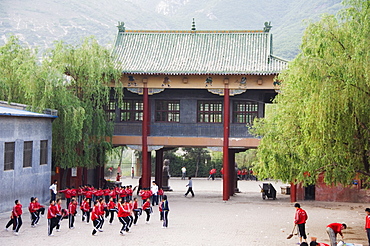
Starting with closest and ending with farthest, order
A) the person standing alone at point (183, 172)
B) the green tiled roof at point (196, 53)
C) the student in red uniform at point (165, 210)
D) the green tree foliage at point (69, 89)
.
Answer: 1. the student in red uniform at point (165, 210)
2. the green tree foliage at point (69, 89)
3. the green tiled roof at point (196, 53)
4. the person standing alone at point (183, 172)

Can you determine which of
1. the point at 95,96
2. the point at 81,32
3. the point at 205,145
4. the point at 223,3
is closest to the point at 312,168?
the point at 205,145

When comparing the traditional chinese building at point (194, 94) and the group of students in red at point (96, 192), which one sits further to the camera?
the traditional chinese building at point (194, 94)

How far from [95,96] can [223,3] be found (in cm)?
13161

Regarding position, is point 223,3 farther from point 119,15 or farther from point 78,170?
point 78,170

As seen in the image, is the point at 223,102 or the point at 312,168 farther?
the point at 223,102

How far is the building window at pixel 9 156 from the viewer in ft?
69.2

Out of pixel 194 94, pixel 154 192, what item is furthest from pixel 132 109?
pixel 154 192

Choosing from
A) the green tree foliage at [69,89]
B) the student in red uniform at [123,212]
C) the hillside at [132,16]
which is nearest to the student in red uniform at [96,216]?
the student in red uniform at [123,212]

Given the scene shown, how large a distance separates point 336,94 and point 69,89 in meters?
16.3

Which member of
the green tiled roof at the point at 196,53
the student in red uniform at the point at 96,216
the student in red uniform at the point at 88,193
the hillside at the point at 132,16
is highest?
the hillside at the point at 132,16

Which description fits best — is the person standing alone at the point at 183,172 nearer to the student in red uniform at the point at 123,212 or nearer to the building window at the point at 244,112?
the building window at the point at 244,112

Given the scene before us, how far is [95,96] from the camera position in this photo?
27.8 m

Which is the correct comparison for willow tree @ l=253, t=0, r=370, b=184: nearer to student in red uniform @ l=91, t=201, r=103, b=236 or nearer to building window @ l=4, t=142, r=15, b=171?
student in red uniform @ l=91, t=201, r=103, b=236

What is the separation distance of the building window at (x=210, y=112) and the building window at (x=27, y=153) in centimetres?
965
